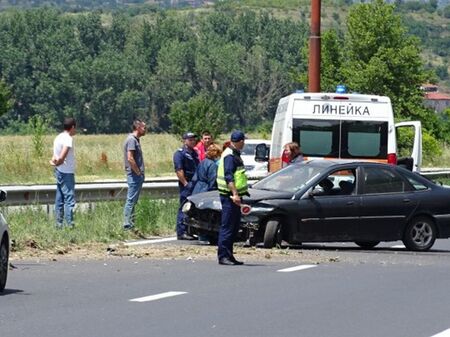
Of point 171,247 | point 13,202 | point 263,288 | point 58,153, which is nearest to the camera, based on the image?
point 263,288

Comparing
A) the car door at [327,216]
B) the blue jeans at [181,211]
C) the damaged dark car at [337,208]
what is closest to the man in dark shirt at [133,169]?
the blue jeans at [181,211]

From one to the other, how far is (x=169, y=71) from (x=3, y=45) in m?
18.4

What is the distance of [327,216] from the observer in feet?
62.7

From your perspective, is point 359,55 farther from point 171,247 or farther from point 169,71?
point 169,71

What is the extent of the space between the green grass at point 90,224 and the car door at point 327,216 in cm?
290

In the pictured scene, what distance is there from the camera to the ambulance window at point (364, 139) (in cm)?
2414

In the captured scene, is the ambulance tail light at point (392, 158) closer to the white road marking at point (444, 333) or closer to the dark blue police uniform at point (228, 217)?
the dark blue police uniform at point (228, 217)

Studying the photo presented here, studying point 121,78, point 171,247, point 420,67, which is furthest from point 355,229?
point 121,78

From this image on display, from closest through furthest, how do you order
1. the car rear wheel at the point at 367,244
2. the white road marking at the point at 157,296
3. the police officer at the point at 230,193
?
the white road marking at the point at 157,296, the police officer at the point at 230,193, the car rear wheel at the point at 367,244

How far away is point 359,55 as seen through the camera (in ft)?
195

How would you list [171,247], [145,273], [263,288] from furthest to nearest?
[171,247]
[145,273]
[263,288]

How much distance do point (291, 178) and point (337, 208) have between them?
91 centimetres

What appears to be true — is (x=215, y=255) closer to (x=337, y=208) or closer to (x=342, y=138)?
(x=337, y=208)

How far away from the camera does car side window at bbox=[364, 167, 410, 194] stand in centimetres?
1978
